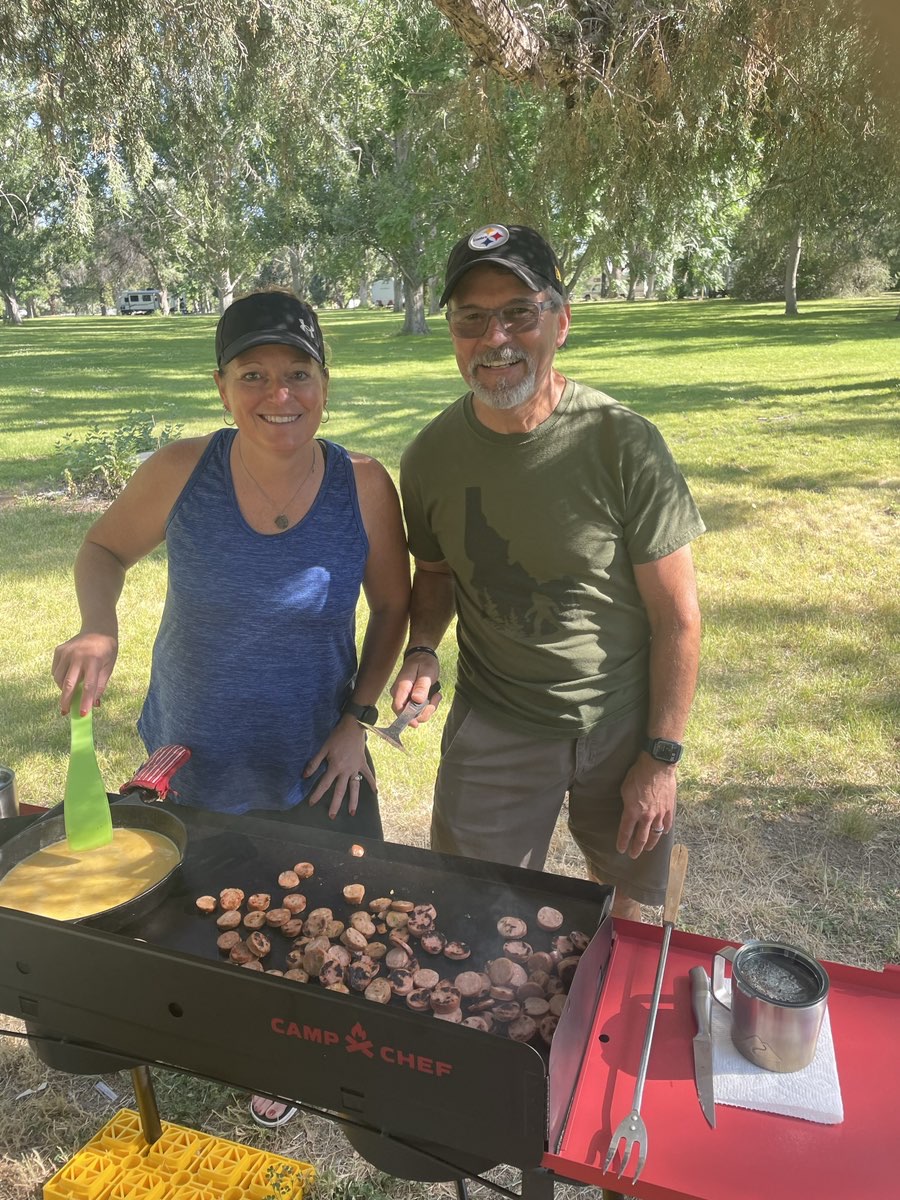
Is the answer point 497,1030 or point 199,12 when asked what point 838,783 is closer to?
point 497,1030

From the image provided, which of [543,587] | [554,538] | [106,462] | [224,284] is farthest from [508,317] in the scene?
[224,284]

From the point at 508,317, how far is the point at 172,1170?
2.04m

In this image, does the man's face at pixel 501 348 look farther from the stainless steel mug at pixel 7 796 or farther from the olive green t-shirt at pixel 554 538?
the stainless steel mug at pixel 7 796

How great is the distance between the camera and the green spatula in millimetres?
→ 1651

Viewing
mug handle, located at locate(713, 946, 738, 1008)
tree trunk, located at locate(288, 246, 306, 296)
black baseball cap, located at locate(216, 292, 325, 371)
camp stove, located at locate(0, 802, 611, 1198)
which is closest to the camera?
camp stove, located at locate(0, 802, 611, 1198)

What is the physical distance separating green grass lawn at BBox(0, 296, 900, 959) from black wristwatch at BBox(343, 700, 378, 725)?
60.7 inches

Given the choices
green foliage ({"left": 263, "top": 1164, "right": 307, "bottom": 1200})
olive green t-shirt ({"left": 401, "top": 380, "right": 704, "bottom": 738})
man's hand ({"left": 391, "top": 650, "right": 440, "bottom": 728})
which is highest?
olive green t-shirt ({"left": 401, "top": 380, "right": 704, "bottom": 738})

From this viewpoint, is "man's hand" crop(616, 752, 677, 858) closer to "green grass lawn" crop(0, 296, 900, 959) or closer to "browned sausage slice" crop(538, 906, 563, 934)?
"browned sausage slice" crop(538, 906, 563, 934)

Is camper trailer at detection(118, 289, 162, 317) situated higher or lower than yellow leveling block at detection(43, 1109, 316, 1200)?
higher

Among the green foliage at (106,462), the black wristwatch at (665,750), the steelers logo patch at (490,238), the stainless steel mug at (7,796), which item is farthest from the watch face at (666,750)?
the green foliage at (106,462)

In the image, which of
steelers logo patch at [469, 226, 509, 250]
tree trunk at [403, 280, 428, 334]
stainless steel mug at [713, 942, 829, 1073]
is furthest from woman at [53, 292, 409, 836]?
tree trunk at [403, 280, 428, 334]

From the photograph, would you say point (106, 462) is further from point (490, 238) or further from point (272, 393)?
point (490, 238)

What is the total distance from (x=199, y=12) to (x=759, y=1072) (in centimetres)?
370

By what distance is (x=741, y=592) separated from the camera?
19.4ft
